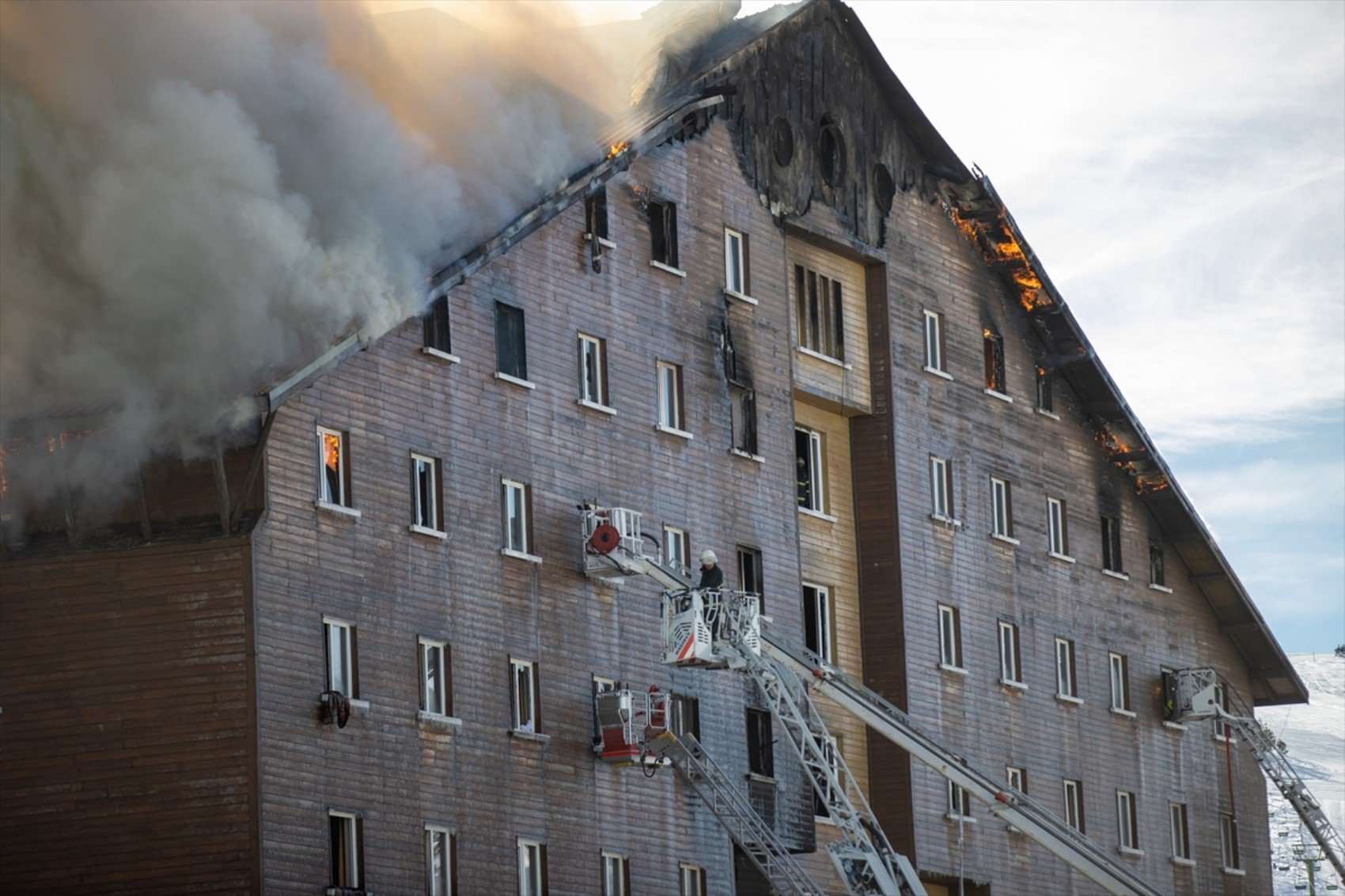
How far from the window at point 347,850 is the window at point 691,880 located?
832cm

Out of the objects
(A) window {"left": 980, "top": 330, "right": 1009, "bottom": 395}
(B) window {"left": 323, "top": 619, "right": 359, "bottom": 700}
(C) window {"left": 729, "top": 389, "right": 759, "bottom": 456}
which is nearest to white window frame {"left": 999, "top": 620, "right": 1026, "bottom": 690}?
(A) window {"left": 980, "top": 330, "right": 1009, "bottom": 395}

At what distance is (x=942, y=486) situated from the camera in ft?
183

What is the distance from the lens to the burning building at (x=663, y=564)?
3788cm

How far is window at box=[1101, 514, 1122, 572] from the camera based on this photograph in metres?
61.5

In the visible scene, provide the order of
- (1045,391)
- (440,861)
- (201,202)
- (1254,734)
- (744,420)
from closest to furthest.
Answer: (201,202) → (440,861) → (744,420) → (1045,391) → (1254,734)

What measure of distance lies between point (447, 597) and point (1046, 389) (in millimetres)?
23069

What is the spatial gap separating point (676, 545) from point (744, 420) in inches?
153

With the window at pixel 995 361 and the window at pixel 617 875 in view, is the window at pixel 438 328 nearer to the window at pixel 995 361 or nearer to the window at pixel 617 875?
the window at pixel 617 875

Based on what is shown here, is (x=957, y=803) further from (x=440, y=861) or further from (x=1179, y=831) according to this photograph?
(x=440, y=861)

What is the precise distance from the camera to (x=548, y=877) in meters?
42.4

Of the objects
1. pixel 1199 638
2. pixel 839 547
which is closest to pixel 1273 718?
pixel 1199 638

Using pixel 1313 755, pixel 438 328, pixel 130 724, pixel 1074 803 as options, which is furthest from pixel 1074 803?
pixel 1313 755

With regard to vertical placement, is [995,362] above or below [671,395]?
above

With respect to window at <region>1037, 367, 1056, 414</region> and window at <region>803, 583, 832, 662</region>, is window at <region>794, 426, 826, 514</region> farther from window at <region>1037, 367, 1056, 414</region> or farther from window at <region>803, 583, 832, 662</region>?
window at <region>1037, 367, 1056, 414</region>
